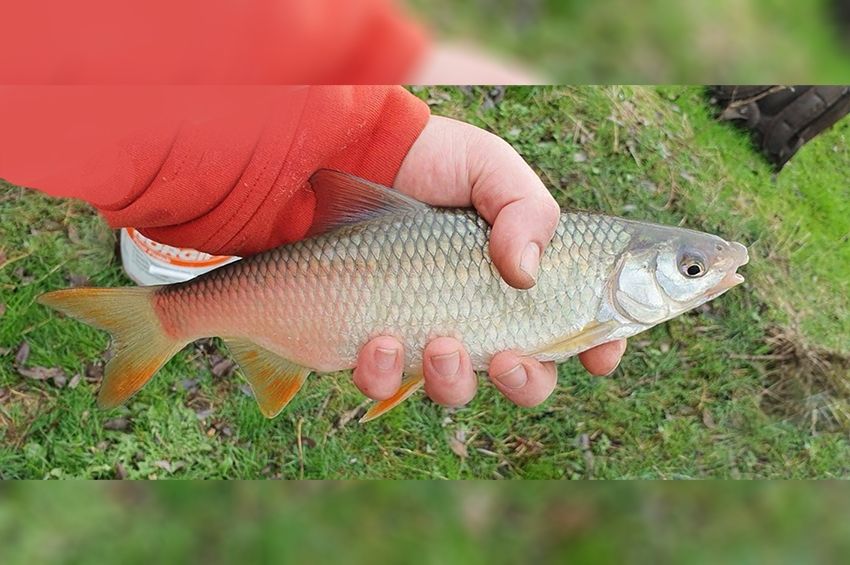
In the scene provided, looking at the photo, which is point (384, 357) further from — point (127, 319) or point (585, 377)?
point (585, 377)

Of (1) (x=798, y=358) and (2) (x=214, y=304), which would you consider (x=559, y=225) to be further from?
(1) (x=798, y=358)

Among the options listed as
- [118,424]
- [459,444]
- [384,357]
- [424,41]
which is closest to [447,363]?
[384,357]

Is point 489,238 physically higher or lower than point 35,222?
higher

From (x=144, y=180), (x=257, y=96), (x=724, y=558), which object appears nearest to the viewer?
(x=257, y=96)

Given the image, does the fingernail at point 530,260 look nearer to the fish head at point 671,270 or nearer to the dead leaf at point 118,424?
the fish head at point 671,270

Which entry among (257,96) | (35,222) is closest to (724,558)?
(257,96)

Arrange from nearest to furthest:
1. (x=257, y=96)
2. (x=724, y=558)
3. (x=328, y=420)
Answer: (x=257, y=96) < (x=724, y=558) < (x=328, y=420)

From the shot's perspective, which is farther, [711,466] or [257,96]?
[711,466]
